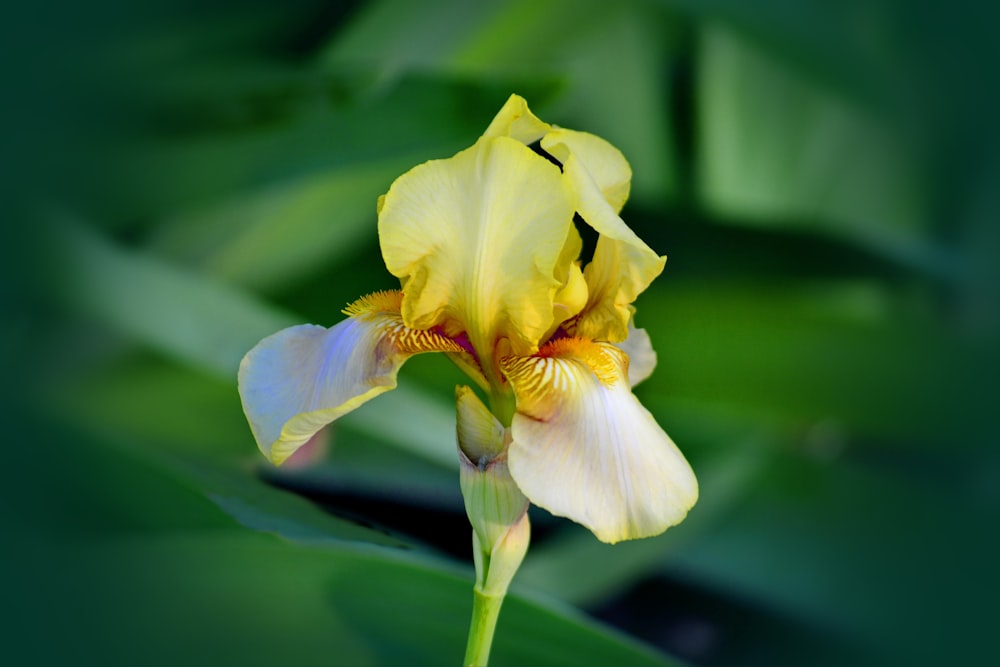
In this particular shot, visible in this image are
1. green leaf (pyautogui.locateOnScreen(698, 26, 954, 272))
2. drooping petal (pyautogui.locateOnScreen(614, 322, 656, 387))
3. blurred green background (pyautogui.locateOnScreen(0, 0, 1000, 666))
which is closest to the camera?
Answer: drooping petal (pyautogui.locateOnScreen(614, 322, 656, 387))

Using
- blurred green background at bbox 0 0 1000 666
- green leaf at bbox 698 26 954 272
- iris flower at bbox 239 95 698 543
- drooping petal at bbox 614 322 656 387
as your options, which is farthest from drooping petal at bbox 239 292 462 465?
green leaf at bbox 698 26 954 272

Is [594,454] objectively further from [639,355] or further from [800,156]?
[800,156]

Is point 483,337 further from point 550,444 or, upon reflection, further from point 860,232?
point 860,232

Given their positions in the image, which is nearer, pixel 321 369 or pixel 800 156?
pixel 321 369

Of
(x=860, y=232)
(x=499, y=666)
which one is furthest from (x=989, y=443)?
(x=499, y=666)

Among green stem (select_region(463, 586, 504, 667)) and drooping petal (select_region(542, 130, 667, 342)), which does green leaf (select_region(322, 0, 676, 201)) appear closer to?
drooping petal (select_region(542, 130, 667, 342))

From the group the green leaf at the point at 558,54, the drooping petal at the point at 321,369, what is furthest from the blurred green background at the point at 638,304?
the drooping petal at the point at 321,369

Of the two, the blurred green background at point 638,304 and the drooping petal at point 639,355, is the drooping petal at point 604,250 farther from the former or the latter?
the blurred green background at point 638,304

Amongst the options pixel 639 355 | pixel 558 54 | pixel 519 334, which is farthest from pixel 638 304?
pixel 519 334
